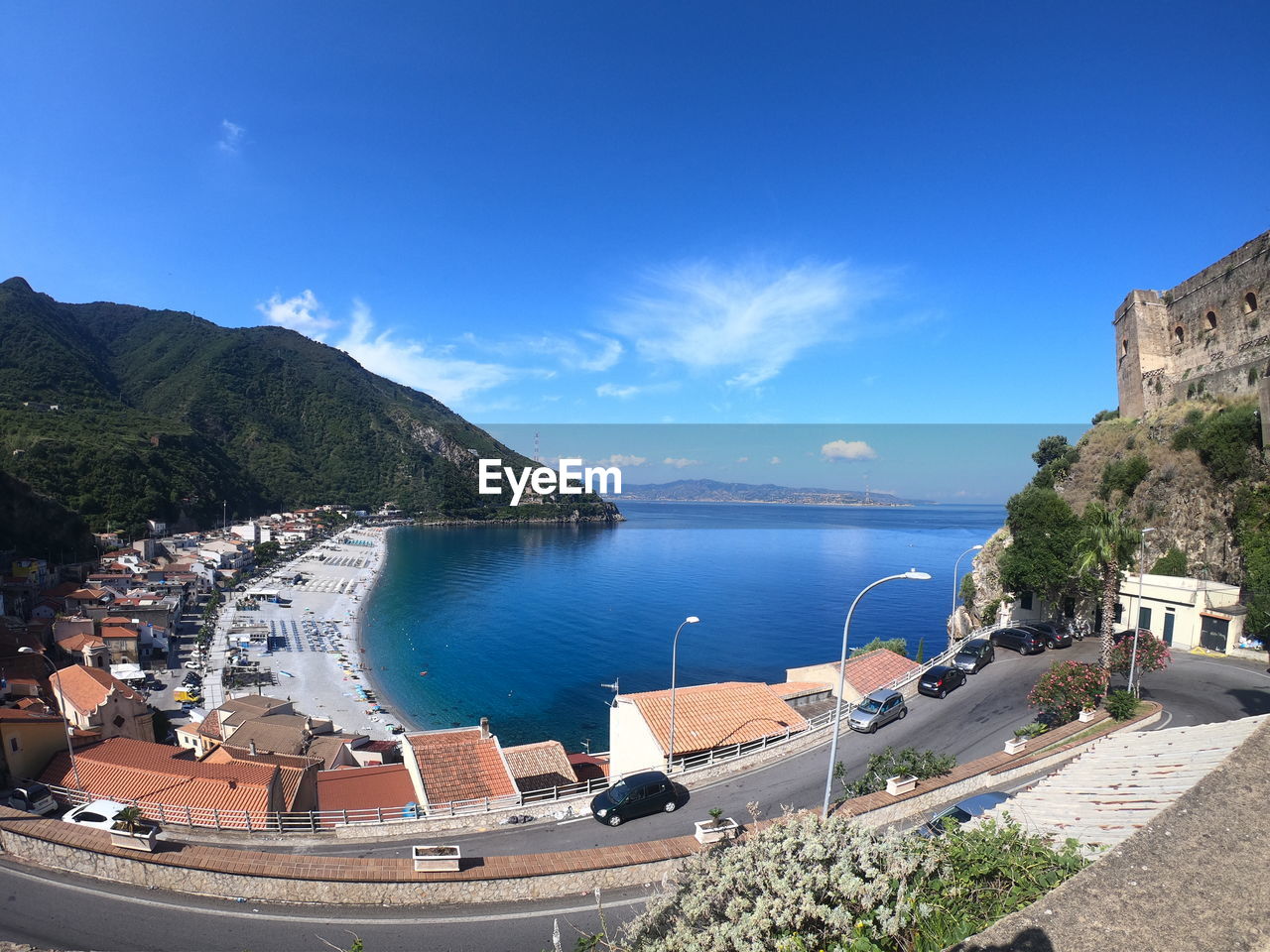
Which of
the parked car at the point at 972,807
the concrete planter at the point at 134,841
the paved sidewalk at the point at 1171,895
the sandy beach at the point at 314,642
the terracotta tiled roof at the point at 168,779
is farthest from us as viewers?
the sandy beach at the point at 314,642

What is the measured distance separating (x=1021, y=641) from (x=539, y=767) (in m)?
20.2

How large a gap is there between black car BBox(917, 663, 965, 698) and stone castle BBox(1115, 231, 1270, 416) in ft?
46.8

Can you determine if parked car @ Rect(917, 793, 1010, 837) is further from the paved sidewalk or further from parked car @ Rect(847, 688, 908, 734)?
parked car @ Rect(847, 688, 908, 734)

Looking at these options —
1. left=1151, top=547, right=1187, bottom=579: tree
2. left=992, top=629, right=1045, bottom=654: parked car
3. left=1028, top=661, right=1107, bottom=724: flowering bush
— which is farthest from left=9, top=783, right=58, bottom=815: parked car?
left=1151, top=547, right=1187, bottom=579: tree

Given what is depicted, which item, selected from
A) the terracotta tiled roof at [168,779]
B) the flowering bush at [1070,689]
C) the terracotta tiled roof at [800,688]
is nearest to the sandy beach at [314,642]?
the terracotta tiled roof at [168,779]

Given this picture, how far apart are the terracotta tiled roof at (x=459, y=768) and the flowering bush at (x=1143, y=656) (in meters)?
19.0

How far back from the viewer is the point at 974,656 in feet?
78.8

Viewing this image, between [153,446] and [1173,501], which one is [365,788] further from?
[153,446]

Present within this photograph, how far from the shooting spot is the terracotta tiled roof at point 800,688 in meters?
24.3

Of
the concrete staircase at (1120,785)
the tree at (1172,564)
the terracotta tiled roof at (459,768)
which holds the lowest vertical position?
the terracotta tiled roof at (459,768)

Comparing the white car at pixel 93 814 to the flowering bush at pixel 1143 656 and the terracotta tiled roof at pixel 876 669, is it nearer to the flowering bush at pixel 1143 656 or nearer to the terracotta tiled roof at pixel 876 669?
the terracotta tiled roof at pixel 876 669

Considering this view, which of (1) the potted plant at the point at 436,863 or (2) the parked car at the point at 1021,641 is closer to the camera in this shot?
(1) the potted plant at the point at 436,863

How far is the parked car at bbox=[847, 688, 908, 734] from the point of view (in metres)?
19.3

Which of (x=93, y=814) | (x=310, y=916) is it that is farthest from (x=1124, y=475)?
(x=93, y=814)
